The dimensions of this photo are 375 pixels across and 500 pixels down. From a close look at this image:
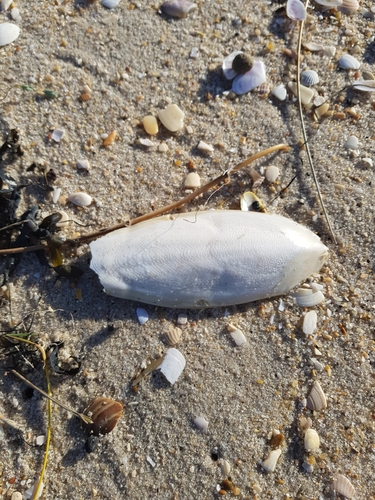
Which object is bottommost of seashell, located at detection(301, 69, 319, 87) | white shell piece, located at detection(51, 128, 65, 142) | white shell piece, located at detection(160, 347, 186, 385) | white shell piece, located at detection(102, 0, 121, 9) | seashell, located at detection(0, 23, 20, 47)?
white shell piece, located at detection(160, 347, 186, 385)

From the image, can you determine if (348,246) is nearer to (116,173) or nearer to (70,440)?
(116,173)

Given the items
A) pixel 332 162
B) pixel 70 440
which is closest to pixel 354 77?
pixel 332 162

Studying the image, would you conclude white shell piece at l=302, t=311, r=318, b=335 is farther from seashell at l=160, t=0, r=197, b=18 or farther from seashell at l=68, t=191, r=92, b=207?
seashell at l=160, t=0, r=197, b=18

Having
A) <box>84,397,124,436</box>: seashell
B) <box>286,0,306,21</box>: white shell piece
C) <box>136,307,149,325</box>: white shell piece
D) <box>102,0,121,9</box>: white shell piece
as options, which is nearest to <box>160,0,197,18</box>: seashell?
<box>102,0,121,9</box>: white shell piece

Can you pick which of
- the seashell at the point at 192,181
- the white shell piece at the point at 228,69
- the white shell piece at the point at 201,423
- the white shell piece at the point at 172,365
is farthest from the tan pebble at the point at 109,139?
the white shell piece at the point at 201,423

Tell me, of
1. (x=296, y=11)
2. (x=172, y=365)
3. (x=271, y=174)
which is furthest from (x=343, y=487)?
(x=296, y=11)

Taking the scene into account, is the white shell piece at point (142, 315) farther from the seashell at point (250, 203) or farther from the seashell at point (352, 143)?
the seashell at point (352, 143)
